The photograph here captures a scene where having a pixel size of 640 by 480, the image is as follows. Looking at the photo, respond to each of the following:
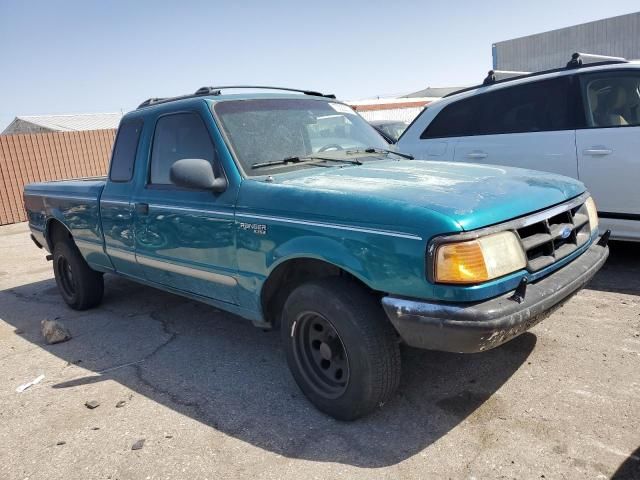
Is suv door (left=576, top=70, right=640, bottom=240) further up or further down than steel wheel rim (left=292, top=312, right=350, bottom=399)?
further up

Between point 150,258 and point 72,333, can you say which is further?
point 72,333

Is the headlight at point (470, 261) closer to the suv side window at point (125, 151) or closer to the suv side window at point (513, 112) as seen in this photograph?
the suv side window at point (125, 151)

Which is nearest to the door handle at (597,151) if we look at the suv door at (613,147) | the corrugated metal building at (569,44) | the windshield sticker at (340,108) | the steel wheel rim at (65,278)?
the suv door at (613,147)

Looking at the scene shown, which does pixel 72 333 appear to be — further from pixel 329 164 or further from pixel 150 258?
pixel 329 164

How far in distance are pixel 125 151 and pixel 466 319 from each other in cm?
335

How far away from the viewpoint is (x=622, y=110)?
4.97 m

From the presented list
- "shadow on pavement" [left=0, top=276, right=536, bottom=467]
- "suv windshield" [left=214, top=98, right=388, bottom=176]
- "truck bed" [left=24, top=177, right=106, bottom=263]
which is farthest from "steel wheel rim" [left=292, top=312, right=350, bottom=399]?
"truck bed" [left=24, top=177, right=106, bottom=263]

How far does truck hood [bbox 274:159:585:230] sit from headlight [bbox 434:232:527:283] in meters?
0.09

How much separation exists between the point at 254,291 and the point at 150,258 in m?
1.25

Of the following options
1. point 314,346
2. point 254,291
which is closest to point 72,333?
point 254,291

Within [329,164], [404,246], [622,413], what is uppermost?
[329,164]

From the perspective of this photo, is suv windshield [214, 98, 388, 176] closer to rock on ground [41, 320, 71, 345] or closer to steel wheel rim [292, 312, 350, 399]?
steel wheel rim [292, 312, 350, 399]

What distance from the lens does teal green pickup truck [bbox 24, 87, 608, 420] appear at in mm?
2504

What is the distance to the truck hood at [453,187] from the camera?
2598mm
